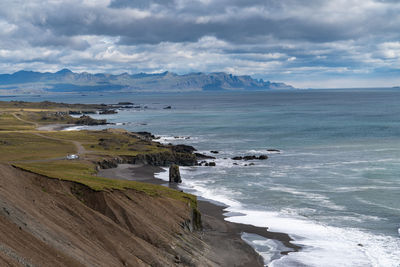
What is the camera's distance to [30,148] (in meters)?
101

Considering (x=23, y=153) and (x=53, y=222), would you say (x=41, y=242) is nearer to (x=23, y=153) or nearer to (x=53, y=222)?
(x=53, y=222)

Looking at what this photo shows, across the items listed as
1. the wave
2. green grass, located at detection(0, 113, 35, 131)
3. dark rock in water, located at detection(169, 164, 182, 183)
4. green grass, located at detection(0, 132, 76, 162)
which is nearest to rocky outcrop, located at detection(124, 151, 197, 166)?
green grass, located at detection(0, 132, 76, 162)

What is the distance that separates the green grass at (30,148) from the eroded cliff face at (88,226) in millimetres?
47790

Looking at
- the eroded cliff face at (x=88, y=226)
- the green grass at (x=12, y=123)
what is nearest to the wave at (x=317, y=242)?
the eroded cliff face at (x=88, y=226)

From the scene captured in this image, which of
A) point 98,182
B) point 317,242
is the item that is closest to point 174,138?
point 98,182

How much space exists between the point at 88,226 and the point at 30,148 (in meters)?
74.1

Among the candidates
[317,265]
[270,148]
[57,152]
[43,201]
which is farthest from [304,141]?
[43,201]

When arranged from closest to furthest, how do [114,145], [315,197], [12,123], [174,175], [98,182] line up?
[98,182] → [315,197] → [174,175] → [114,145] → [12,123]

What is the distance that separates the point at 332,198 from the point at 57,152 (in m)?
61.2

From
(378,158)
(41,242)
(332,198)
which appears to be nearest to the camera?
(41,242)

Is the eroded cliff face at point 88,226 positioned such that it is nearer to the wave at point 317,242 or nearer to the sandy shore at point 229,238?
the sandy shore at point 229,238

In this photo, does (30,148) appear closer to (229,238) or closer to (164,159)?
(164,159)

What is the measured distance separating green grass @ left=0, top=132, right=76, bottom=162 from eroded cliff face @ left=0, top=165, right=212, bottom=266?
4779 centimetres

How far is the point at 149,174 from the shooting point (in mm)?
79625
